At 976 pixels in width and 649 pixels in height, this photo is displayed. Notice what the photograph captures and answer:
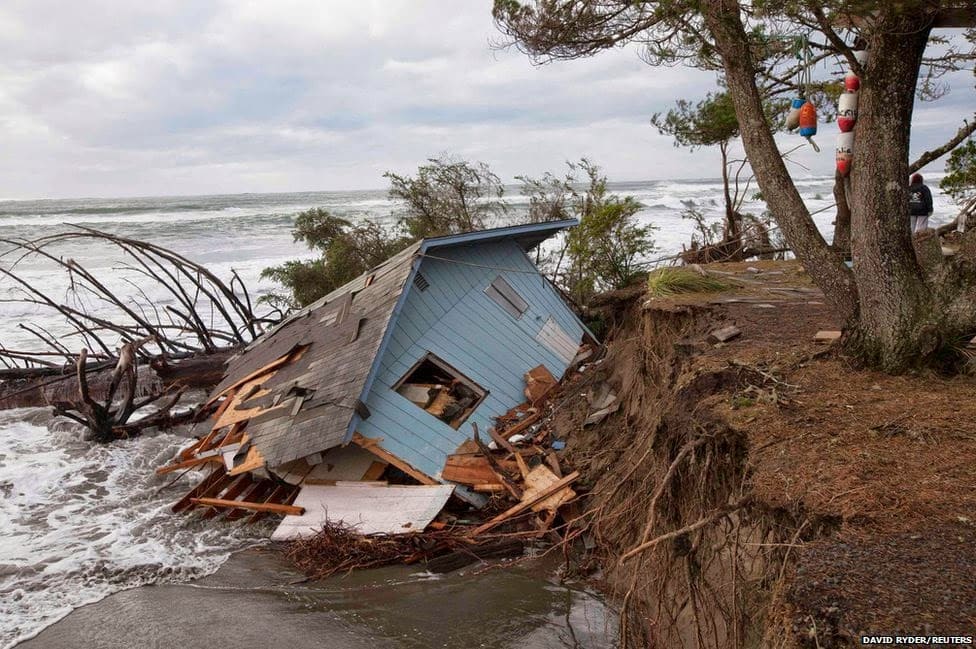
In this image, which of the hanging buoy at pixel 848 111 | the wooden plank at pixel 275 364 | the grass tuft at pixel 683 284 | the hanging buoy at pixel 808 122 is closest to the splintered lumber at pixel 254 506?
the wooden plank at pixel 275 364

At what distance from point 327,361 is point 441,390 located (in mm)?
1866

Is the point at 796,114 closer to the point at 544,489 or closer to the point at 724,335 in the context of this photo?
the point at 724,335

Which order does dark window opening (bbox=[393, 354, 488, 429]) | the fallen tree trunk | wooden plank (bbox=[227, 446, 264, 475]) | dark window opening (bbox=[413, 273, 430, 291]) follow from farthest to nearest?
the fallen tree trunk < dark window opening (bbox=[413, 273, 430, 291]) < dark window opening (bbox=[393, 354, 488, 429]) < wooden plank (bbox=[227, 446, 264, 475])

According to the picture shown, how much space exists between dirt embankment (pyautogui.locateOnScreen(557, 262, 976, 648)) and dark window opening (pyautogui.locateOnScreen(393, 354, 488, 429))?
261cm

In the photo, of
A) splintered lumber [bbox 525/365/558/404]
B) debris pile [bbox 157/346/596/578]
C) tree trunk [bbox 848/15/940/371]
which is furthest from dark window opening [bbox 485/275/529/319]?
tree trunk [bbox 848/15/940/371]

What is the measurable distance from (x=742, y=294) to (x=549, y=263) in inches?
392

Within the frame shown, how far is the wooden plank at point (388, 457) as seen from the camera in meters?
9.69

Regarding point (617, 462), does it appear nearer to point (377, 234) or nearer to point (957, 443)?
point (957, 443)

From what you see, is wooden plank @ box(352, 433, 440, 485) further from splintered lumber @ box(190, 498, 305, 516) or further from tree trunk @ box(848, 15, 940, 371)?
tree trunk @ box(848, 15, 940, 371)

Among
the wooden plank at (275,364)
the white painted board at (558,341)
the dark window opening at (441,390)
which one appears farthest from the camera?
the white painted board at (558,341)

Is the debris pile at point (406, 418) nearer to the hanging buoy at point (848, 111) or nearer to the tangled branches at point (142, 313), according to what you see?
the tangled branches at point (142, 313)

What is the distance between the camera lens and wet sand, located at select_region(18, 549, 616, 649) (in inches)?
289

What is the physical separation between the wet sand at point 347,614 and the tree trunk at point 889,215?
4138 millimetres

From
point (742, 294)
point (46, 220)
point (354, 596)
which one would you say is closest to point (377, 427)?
point (354, 596)
